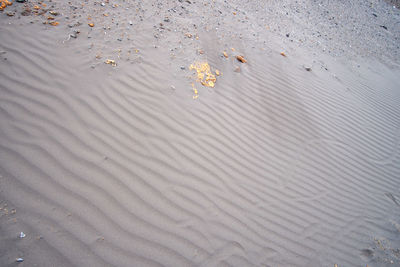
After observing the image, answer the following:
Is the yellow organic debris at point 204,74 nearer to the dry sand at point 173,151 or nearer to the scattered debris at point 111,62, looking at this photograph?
the dry sand at point 173,151

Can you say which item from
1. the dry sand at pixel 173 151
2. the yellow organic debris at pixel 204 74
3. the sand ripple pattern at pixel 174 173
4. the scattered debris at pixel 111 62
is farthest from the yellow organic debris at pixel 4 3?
the yellow organic debris at pixel 204 74

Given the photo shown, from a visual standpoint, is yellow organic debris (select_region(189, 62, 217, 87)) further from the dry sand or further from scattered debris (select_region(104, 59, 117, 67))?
scattered debris (select_region(104, 59, 117, 67))

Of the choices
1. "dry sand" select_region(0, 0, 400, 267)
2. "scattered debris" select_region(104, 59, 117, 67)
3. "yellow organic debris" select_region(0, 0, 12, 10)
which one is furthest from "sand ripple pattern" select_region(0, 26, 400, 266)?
"yellow organic debris" select_region(0, 0, 12, 10)

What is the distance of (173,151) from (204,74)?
153 centimetres

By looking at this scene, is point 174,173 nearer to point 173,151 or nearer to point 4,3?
point 173,151

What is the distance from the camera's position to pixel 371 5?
995 cm

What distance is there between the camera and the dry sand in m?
1.82

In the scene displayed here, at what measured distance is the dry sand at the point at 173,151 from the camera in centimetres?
182

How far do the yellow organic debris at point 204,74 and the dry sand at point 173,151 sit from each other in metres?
0.09

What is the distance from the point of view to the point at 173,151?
8.05 feet

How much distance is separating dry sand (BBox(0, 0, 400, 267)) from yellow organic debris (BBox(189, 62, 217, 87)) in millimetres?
94

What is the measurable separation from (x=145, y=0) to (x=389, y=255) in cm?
562

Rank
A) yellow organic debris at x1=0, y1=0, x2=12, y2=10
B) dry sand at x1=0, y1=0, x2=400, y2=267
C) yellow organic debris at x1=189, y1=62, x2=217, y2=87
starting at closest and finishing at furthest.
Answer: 1. dry sand at x1=0, y1=0, x2=400, y2=267
2. yellow organic debris at x1=0, y1=0, x2=12, y2=10
3. yellow organic debris at x1=189, y1=62, x2=217, y2=87

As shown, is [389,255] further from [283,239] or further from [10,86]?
[10,86]
